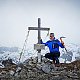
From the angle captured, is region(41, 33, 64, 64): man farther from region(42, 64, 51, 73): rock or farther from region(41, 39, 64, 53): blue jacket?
region(42, 64, 51, 73): rock

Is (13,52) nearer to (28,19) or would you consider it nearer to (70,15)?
(28,19)

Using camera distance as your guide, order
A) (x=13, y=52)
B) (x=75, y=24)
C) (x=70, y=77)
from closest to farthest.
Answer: (x=70, y=77)
(x=13, y=52)
(x=75, y=24)

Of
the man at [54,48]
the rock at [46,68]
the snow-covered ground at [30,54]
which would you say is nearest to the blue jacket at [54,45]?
the man at [54,48]

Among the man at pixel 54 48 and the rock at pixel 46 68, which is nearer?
the rock at pixel 46 68

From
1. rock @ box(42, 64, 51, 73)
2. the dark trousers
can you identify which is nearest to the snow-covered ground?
the dark trousers

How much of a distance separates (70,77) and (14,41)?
104 inches

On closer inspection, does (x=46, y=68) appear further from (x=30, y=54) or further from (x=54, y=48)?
(x=30, y=54)

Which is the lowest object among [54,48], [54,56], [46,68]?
[46,68]

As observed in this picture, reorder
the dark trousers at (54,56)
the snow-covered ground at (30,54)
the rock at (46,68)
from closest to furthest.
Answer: the rock at (46,68) < the dark trousers at (54,56) < the snow-covered ground at (30,54)

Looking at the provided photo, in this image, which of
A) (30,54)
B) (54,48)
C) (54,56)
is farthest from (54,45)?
(30,54)

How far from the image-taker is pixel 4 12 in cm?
734

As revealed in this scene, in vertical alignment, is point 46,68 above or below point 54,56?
below

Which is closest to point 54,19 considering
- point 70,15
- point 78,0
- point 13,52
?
point 70,15

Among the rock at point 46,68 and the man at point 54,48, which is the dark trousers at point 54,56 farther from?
the rock at point 46,68
